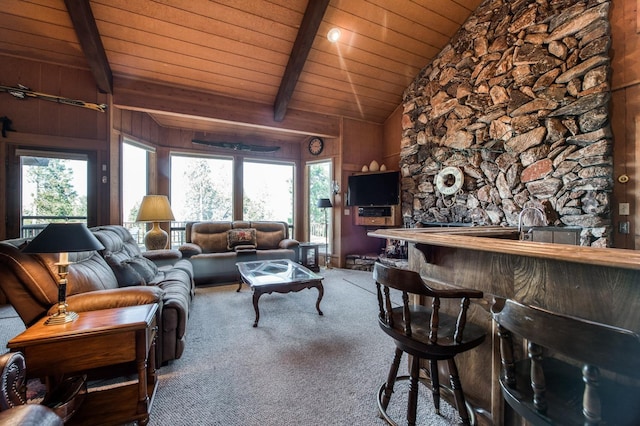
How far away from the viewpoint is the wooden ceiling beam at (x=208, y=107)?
409cm

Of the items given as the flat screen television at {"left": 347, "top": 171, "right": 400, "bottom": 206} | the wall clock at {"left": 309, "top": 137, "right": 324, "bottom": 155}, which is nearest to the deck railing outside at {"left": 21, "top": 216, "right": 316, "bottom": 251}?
the flat screen television at {"left": 347, "top": 171, "right": 400, "bottom": 206}

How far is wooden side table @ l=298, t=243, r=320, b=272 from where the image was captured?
5203mm

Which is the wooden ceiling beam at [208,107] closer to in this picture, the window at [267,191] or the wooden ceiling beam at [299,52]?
the wooden ceiling beam at [299,52]

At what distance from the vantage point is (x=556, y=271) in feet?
3.63

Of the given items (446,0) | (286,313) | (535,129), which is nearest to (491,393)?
(286,313)

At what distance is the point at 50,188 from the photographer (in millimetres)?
3861

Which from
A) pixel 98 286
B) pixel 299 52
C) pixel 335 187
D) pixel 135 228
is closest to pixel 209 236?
pixel 135 228

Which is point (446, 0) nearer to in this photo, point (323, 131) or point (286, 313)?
point (323, 131)

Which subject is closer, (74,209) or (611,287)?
(611,287)

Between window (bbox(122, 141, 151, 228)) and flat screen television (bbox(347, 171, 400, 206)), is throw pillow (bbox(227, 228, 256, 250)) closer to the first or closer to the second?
window (bbox(122, 141, 151, 228))

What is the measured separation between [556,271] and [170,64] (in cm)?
495

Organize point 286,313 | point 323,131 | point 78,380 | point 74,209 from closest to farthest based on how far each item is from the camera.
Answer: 1. point 78,380
2. point 286,313
3. point 74,209
4. point 323,131

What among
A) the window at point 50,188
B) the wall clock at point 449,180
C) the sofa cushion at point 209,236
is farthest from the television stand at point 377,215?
the window at point 50,188

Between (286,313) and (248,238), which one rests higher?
(248,238)
